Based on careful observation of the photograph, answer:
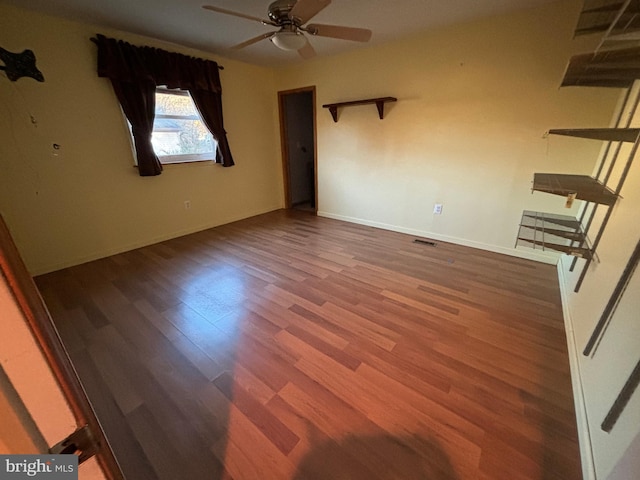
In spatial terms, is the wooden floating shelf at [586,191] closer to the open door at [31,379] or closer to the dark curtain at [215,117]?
the open door at [31,379]

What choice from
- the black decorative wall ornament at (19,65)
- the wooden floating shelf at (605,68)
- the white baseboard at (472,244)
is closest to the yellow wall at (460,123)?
the white baseboard at (472,244)

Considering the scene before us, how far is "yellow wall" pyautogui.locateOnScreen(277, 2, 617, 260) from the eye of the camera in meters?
2.31

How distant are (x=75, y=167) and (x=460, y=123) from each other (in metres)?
3.98

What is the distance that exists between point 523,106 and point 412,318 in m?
2.28

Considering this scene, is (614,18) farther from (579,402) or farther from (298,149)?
(298,149)

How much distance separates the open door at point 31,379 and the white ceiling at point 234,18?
2594mm

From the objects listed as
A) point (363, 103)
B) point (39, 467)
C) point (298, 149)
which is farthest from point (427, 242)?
point (39, 467)

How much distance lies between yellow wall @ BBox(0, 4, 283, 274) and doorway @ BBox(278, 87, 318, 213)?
38.9 inches

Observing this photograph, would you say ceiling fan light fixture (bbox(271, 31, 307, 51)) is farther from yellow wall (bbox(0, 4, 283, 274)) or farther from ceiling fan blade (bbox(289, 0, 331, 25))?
yellow wall (bbox(0, 4, 283, 274))

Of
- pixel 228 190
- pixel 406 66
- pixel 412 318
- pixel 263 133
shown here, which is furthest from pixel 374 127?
pixel 412 318

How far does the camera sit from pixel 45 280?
8.13 ft

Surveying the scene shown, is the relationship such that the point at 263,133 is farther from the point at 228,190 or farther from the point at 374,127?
the point at 374,127

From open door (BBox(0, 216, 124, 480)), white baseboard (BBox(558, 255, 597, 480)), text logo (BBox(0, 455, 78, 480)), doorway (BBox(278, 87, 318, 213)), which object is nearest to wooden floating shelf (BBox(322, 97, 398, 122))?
doorway (BBox(278, 87, 318, 213))

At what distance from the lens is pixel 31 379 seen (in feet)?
1.21
